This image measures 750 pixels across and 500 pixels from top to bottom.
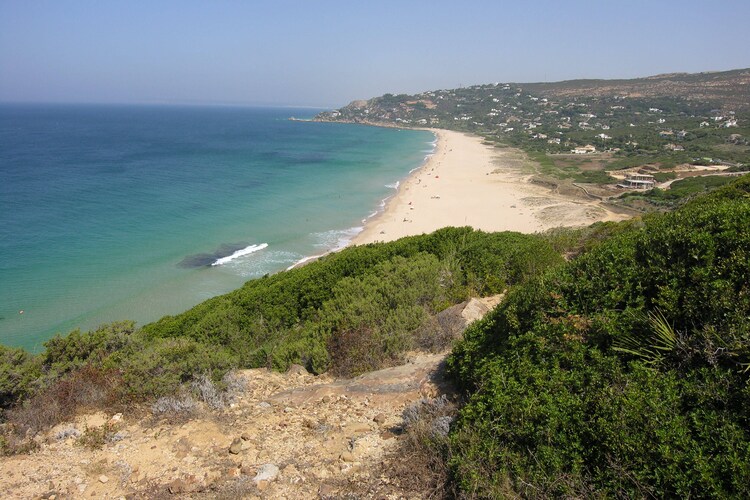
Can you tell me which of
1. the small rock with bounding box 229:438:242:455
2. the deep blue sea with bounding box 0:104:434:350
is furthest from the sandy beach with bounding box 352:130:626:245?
the small rock with bounding box 229:438:242:455

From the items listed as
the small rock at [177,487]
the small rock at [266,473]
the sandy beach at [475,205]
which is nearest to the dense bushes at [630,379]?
the small rock at [266,473]

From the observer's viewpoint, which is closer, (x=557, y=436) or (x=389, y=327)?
(x=557, y=436)

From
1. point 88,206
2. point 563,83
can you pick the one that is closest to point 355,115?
point 563,83

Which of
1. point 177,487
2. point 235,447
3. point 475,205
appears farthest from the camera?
point 475,205

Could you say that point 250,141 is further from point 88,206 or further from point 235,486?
point 235,486

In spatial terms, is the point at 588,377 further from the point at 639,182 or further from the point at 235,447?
the point at 639,182

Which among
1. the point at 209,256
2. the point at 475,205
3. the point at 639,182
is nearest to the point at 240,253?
the point at 209,256

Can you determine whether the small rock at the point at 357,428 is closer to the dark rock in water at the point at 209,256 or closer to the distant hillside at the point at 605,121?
the dark rock in water at the point at 209,256

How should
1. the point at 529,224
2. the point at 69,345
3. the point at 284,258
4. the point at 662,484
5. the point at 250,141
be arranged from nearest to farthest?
the point at 662,484, the point at 69,345, the point at 284,258, the point at 529,224, the point at 250,141
